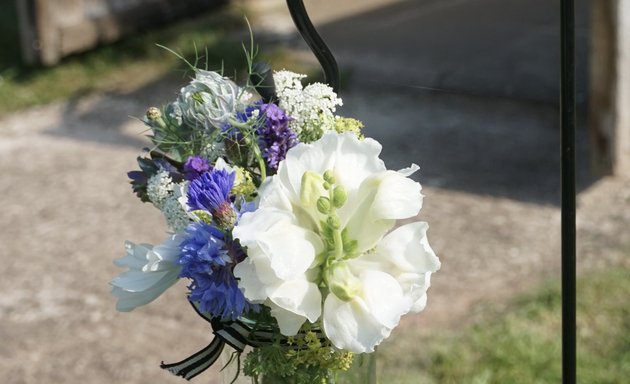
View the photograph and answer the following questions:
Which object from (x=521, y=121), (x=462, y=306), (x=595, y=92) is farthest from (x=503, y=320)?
(x=521, y=121)

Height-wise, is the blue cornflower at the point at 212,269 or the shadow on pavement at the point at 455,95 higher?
the blue cornflower at the point at 212,269

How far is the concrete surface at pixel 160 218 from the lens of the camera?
11.1ft

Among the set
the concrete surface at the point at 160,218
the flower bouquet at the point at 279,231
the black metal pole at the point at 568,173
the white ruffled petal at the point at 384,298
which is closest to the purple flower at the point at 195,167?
the flower bouquet at the point at 279,231

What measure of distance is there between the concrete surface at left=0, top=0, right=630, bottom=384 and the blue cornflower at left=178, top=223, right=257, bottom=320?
2.03 m

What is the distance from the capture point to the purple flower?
119 centimetres

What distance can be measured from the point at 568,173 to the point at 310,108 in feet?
0.94

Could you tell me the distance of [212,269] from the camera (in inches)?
44.5

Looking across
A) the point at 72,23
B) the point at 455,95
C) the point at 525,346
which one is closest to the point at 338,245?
the point at 525,346

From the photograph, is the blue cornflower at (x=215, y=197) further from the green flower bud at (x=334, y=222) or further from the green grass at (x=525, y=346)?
the green grass at (x=525, y=346)

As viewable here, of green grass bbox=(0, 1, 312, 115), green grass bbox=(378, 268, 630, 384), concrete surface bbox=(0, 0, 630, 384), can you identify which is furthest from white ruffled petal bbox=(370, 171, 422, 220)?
green grass bbox=(0, 1, 312, 115)

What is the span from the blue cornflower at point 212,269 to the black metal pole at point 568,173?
351mm

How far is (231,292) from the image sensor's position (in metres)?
1.13

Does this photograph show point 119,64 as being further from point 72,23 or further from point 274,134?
point 274,134

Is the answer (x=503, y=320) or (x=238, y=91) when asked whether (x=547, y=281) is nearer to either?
(x=503, y=320)
